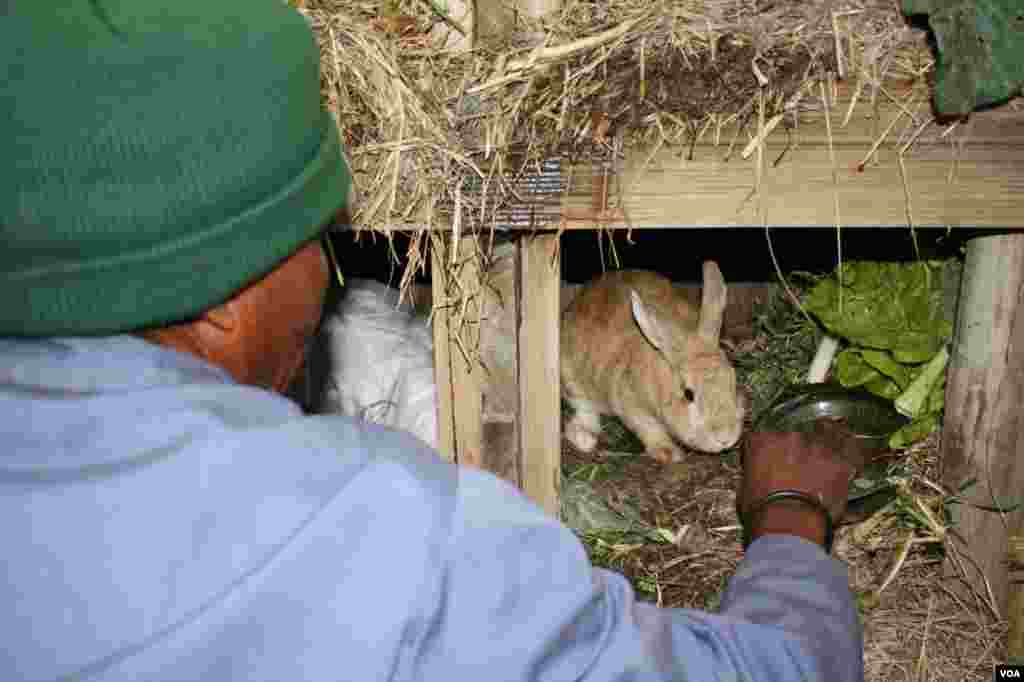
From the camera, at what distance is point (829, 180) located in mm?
2770

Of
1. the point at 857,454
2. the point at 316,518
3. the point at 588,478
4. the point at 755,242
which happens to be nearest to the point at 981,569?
the point at 857,454

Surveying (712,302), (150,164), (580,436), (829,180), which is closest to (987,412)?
(829,180)

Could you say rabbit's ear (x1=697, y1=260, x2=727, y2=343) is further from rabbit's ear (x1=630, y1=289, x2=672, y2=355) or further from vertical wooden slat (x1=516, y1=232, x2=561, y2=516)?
vertical wooden slat (x1=516, y1=232, x2=561, y2=516)

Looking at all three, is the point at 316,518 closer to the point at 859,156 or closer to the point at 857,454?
the point at 859,156

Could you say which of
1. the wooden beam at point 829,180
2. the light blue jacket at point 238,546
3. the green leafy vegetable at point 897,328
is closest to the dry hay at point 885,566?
the green leafy vegetable at point 897,328

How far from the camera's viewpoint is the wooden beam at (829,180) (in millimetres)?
2713

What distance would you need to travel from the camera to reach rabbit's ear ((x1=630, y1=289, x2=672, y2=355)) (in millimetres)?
4238

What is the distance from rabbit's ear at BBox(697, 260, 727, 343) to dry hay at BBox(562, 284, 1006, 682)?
0.74 m

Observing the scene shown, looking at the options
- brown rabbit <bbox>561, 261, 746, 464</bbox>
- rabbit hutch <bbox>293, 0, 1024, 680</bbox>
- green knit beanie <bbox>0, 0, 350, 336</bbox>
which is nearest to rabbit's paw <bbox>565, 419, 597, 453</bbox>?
brown rabbit <bbox>561, 261, 746, 464</bbox>

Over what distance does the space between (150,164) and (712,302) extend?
3.28m

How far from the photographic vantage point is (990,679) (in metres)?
3.26

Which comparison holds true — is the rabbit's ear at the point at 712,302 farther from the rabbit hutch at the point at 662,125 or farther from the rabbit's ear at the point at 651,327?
the rabbit hutch at the point at 662,125

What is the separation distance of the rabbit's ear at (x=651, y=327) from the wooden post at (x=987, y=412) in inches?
50.7

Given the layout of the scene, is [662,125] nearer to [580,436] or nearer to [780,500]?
[780,500]
